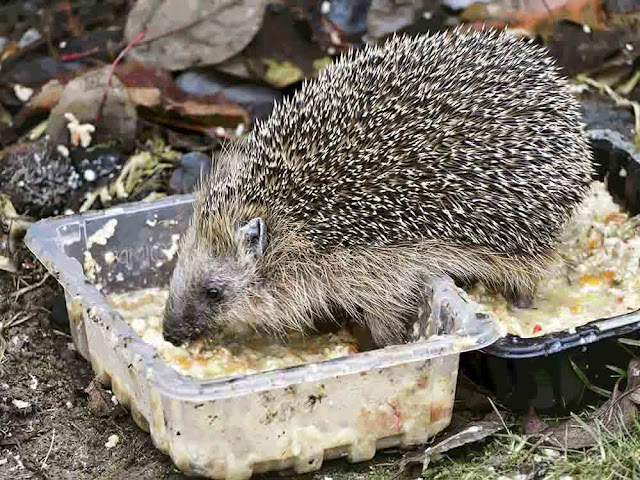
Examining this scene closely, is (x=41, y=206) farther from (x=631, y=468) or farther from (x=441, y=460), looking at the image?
(x=631, y=468)

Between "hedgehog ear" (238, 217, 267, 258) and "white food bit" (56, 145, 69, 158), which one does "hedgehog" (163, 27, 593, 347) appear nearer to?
"hedgehog ear" (238, 217, 267, 258)

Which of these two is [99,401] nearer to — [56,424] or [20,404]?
[56,424]

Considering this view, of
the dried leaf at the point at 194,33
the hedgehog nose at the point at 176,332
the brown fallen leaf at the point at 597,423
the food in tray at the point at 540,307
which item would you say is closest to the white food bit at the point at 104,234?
the food in tray at the point at 540,307

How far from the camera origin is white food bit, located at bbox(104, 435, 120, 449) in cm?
387

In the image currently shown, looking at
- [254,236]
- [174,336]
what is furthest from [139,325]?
[254,236]

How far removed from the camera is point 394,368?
3520mm

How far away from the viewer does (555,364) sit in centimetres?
374

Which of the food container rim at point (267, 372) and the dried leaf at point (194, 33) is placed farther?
the dried leaf at point (194, 33)

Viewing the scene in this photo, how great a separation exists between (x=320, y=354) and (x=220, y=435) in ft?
2.54

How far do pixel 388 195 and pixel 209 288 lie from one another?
0.76 meters

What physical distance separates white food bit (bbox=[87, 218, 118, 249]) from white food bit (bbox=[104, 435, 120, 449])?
0.91 meters

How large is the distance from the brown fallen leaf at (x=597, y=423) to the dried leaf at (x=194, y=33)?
267 cm

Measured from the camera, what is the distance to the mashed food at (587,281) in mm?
4266

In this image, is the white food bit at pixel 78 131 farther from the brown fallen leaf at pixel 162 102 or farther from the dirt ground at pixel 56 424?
the dirt ground at pixel 56 424
